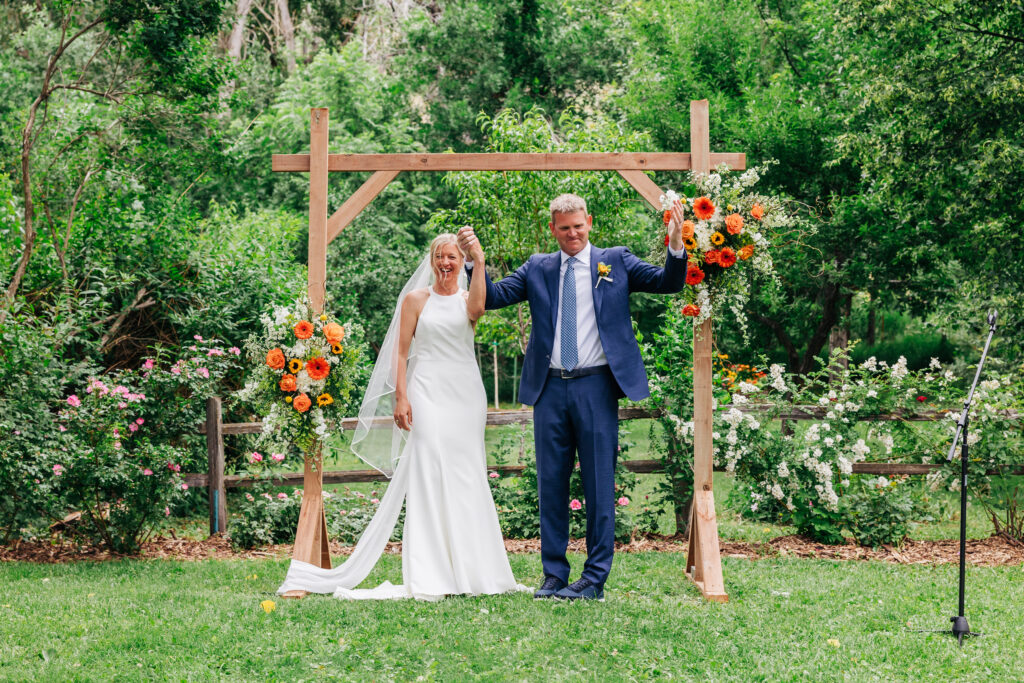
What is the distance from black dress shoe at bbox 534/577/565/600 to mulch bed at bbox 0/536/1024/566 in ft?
5.18

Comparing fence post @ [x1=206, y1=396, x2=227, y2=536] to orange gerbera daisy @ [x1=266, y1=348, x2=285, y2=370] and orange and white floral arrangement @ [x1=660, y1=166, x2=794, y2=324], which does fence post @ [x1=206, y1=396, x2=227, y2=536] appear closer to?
orange gerbera daisy @ [x1=266, y1=348, x2=285, y2=370]

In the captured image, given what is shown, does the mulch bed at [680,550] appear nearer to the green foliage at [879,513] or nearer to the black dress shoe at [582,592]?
the green foliage at [879,513]

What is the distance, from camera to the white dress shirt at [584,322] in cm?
530

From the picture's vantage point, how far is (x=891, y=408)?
7.32 metres

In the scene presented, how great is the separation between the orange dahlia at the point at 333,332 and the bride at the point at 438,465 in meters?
0.38

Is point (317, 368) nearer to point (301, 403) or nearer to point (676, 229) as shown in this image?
point (301, 403)

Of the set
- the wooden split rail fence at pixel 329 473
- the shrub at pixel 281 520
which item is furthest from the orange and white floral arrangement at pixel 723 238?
the shrub at pixel 281 520

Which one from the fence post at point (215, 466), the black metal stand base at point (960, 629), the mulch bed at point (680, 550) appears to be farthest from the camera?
the fence post at point (215, 466)

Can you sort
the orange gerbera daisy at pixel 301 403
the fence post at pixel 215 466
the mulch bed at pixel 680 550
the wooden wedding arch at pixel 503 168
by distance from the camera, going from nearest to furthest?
the orange gerbera daisy at pixel 301 403 < the wooden wedding arch at pixel 503 168 < the mulch bed at pixel 680 550 < the fence post at pixel 215 466

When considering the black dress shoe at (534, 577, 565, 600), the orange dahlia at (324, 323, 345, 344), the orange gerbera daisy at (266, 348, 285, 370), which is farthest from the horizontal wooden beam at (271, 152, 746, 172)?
the black dress shoe at (534, 577, 565, 600)

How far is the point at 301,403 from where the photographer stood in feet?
18.6

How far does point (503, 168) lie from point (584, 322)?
1.17 metres

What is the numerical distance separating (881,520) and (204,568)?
15.8ft

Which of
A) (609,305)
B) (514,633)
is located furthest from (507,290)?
(514,633)
